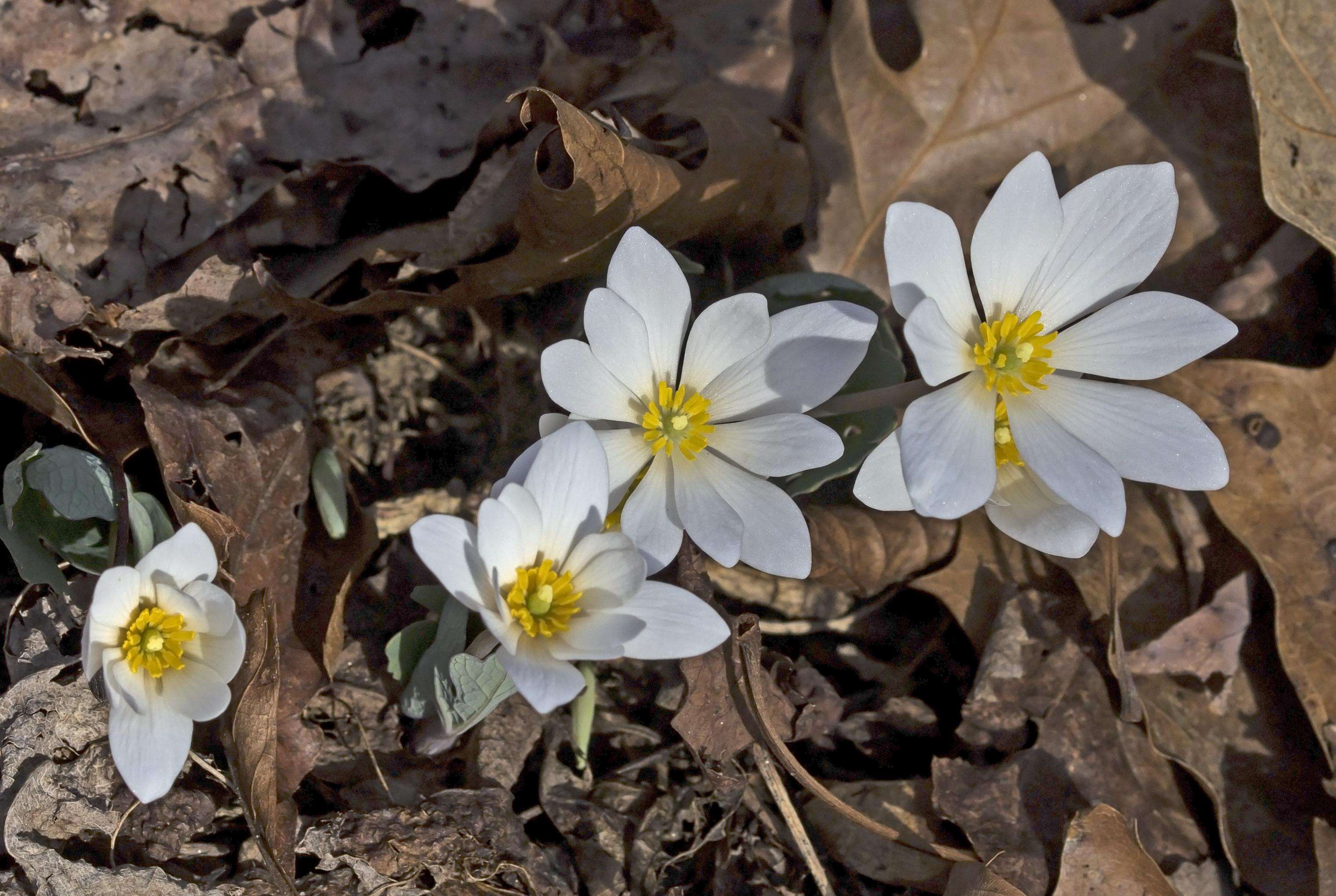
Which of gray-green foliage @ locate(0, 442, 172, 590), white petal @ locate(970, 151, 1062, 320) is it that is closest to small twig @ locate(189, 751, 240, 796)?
gray-green foliage @ locate(0, 442, 172, 590)

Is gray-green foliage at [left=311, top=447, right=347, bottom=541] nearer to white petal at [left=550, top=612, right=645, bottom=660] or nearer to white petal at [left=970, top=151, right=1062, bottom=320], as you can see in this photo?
white petal at [left=550, top=612, right=645, bottom=660]

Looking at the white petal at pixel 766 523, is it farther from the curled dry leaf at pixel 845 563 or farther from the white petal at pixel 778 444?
the curled dry leaf at pixel 845 563

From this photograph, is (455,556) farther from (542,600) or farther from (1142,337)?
(1142,337)

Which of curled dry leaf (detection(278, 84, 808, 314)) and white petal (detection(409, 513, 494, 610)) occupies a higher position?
curled dry leaf (detection(278, 84, 808, 314))

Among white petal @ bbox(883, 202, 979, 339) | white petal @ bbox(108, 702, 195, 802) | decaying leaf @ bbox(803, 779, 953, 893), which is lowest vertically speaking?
decaying leaf @ bbox(803, 779, 953, 893)

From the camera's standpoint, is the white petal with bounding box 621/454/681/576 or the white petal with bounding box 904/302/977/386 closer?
the white petal with bounding box 904/302/977/386

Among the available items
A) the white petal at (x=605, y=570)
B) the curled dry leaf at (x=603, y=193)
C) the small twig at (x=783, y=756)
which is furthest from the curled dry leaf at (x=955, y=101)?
the white petal at (x=605, y=570)

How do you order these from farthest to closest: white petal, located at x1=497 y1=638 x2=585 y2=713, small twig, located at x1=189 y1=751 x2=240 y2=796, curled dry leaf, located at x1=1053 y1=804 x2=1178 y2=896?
curled dry leaf, located at x1=1053 y1=804 x2=1178 y2=896, small twig, located at x1=189 y1=751 x2=240 y2=796, white petal, located at x1=497 y1=638 x2=585 y2=713
